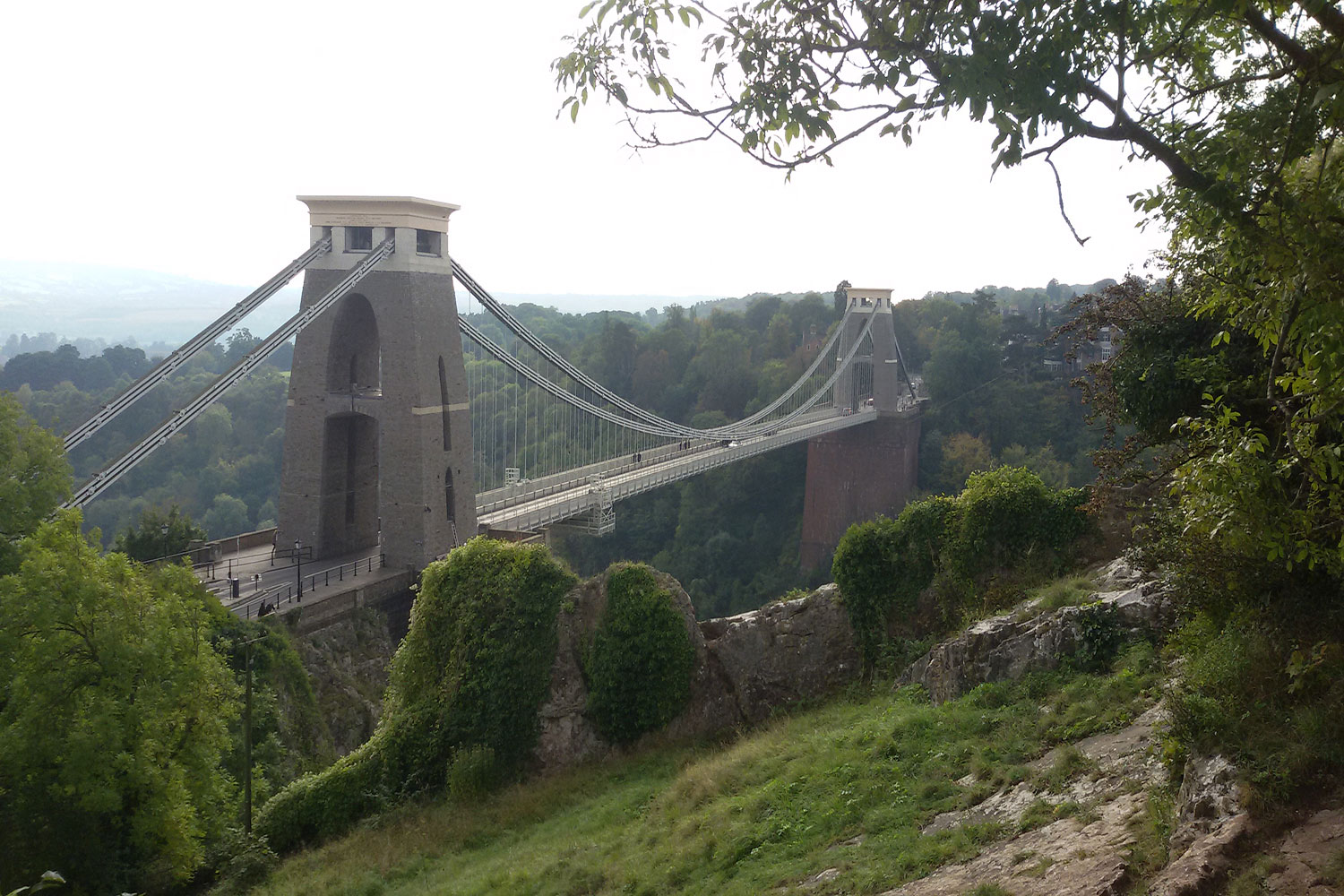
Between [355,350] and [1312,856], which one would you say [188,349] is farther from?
[1312,856]

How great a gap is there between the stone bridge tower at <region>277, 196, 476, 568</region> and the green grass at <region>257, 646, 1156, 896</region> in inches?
361

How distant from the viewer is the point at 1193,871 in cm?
360

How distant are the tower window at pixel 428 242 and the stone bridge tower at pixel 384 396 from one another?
0.02 meters

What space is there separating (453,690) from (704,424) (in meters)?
35.1

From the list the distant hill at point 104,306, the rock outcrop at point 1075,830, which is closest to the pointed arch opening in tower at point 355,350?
the rock outcrop at point 1075,830

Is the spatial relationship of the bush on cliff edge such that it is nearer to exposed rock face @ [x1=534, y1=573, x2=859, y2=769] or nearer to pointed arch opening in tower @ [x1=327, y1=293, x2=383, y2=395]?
exposed rock face @ [x1=534, y1=573, x2=859, y2=769]

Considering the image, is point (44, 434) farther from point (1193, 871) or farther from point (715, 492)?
point (715, 492)

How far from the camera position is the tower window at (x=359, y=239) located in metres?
18.0

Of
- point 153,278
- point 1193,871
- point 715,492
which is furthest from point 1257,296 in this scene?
point 153,278

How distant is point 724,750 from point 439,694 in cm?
366

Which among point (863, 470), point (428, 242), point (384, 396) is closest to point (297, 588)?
point (384, 396)

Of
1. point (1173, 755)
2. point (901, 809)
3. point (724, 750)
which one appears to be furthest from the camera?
point (724, 750)

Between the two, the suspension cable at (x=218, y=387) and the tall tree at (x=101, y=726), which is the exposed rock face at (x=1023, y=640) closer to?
the tall tree at (x=101, y=726)

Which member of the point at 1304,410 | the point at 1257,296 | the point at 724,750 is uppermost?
the point at 1257,296
